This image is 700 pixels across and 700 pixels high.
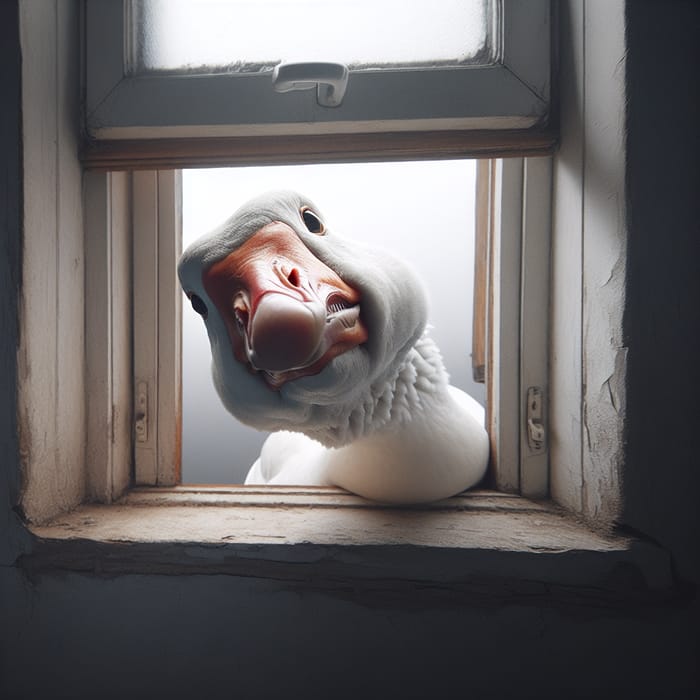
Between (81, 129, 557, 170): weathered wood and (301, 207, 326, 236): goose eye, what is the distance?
5.0 inches

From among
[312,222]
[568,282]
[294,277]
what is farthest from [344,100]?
[568,282]

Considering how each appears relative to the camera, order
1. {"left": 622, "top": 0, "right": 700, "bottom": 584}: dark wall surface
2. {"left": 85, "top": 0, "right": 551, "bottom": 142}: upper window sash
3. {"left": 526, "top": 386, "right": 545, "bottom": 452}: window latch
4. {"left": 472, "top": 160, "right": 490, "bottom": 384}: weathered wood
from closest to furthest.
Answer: {"left": 622, "top": 0, "right": 700, "bottom": 584}: dark wall surface, {"left": 85, "top": 0, "right": 551, "bottom": 142}: upper window sash, {"left": 526, "top": 386, "right": 545, "bottom": 452}: window latch, {"left": 472, "top": 160, "right": 490, "bottom": 384}: weathered wood

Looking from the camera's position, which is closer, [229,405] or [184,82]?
[229,405]

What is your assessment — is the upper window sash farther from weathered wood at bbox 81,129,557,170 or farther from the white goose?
the white goose

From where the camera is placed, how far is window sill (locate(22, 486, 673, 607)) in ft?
2.03

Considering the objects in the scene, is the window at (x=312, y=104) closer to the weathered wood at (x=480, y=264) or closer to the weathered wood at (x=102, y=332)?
the weathered wood at (x=102, y=332)

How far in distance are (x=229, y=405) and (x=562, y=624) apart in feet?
1.76

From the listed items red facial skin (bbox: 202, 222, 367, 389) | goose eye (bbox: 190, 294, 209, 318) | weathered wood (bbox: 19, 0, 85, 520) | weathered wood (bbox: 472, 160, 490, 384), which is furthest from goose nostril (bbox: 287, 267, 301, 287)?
weathered wood (bbox: 472, 160, 490, 384)

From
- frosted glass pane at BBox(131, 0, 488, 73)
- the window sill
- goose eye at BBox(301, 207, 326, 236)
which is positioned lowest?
the window sill

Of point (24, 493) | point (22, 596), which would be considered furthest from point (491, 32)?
point (22, 596)

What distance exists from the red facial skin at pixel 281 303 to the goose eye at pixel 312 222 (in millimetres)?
76

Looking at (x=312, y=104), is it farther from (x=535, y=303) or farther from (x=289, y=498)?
(x=289, y=498)

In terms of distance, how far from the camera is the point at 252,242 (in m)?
0.59

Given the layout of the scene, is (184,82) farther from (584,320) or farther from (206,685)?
(206,685)
